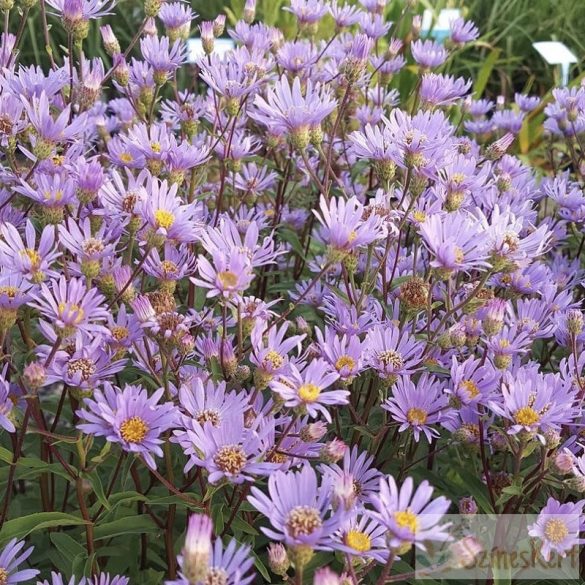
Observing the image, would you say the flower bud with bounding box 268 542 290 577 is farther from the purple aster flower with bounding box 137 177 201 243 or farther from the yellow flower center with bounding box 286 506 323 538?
the purple aster flower with bounding box 137 177 201 243

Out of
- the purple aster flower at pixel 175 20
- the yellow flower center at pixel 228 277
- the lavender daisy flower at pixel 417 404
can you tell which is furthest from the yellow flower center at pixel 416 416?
the purple aster flower at pixel 175 20

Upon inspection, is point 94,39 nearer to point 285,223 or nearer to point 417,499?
point 285,223

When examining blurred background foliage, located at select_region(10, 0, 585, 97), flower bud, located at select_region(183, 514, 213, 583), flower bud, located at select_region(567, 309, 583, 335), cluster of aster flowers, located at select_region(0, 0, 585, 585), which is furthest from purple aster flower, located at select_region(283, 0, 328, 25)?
blurred background foliage, located at select_region(10, 0, 585, 97)

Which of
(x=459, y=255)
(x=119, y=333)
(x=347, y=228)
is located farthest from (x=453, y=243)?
(x=119, y=333)

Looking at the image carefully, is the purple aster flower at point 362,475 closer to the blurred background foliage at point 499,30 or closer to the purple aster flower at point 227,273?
the purple aster flower at point 227,273

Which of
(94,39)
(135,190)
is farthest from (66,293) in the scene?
(94,39)

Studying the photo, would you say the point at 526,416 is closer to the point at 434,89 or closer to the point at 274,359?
the point at 274,359
